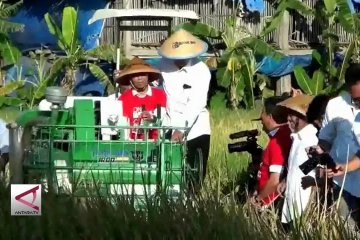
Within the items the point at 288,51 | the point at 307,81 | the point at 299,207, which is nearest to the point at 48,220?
the point at 299,207

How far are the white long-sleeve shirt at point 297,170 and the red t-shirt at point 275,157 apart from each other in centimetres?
25

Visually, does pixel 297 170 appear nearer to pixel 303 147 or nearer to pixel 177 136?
pixel 303 147

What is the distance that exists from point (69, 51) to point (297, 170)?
41.0 feet

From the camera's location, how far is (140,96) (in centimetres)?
893

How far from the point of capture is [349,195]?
23.9 feet

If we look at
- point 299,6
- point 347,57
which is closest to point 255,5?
point 299,6

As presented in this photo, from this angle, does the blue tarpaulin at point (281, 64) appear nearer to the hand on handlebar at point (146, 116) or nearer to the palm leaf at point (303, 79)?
the palm leaf at point (303, 79)

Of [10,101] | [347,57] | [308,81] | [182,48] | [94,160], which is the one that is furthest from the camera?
[308,81]

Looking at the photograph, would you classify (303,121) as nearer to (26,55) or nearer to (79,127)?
(79,127)

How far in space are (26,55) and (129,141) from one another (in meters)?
13.7

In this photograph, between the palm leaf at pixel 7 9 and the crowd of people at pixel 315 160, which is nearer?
the crowd of people at pixel 315 160

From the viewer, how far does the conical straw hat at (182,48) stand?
30.3 ft

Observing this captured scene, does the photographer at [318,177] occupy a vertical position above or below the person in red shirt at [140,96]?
below

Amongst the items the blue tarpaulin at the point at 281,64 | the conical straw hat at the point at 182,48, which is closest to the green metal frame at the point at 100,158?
the conical straw hat at the point at 182,48
